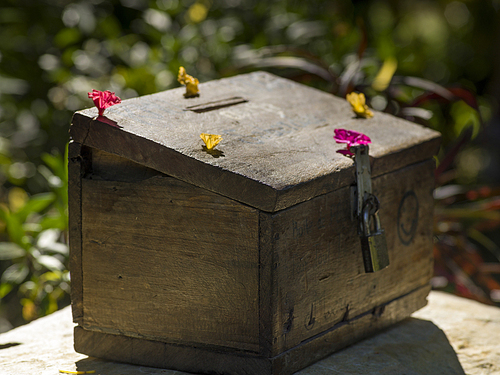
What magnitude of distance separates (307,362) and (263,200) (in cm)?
48

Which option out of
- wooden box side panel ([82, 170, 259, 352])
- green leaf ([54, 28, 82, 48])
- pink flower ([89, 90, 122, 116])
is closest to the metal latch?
wooden box side panel ([82, 170, 259, 352])

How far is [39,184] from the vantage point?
3.13 metres

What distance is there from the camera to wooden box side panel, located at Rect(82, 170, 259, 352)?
1371 millimetres

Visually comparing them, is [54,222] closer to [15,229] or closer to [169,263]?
[15,229]

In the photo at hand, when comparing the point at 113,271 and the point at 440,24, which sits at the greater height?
the point at 440,24

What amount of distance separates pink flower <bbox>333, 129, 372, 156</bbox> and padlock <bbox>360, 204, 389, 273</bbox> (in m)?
0.15

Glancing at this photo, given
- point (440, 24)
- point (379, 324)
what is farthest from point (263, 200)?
point (440, 24)

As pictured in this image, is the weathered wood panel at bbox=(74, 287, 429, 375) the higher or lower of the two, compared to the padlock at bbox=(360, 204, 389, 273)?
lower

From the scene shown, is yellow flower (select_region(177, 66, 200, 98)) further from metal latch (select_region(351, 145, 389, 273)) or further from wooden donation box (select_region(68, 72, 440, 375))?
metal latch (select_region(351, 145, 389, 273))

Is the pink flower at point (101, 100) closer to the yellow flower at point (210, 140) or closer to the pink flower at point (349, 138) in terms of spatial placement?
the yellow flower at point (210, 140)

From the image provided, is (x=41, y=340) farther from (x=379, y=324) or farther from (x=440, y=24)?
(x=440, y=24)

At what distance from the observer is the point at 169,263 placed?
56.6 inches

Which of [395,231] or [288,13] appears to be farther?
[288,13]

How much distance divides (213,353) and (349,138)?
0.65 meters
